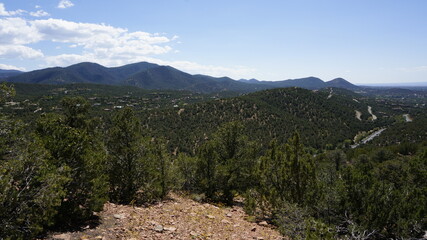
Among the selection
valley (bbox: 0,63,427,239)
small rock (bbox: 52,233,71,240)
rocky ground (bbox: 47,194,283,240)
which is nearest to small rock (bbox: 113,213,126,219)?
rocky ground (bbox: 47,194,283,240)

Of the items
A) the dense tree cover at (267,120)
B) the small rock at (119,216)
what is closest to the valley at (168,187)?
the small rock at (119,216)

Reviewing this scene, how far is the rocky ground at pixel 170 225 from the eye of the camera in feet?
29.6

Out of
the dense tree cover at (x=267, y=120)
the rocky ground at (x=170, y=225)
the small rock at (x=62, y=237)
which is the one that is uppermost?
the small rock at (x=62, y=237)

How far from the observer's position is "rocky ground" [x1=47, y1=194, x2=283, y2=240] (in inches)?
356

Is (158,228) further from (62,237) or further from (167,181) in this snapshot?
(167,181)

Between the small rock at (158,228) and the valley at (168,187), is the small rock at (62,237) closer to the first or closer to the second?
the valley at (168,187)

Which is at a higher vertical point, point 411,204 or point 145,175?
point 145,175

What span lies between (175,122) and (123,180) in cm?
9197

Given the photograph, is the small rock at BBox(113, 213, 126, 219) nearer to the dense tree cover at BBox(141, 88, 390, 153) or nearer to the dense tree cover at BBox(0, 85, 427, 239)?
the dense tree cover at BBox(0, 85, 427, 239)

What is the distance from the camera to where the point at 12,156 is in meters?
7.88

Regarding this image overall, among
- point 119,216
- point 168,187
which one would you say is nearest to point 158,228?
point 119,216

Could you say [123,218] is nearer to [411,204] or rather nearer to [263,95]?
[411,204]

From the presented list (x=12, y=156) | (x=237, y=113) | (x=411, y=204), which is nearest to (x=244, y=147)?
(x=411, y=204)

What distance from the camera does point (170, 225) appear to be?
10.5m
